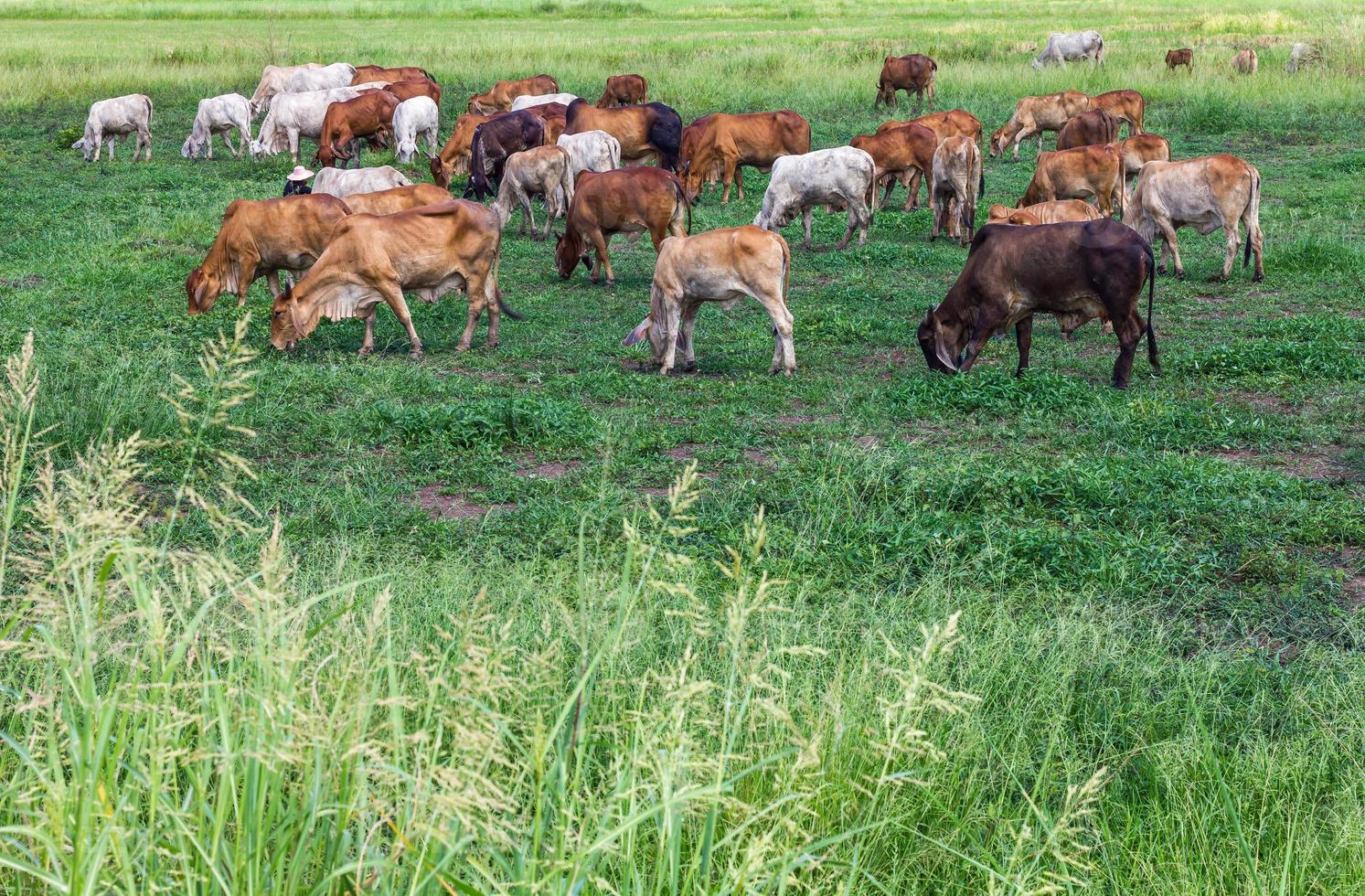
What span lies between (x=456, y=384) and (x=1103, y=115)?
44.5 ft

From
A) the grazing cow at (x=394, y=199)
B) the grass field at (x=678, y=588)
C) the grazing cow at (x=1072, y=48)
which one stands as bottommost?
the grass field at (x=678, y=588)

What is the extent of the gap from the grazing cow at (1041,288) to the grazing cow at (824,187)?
5470 millimetres

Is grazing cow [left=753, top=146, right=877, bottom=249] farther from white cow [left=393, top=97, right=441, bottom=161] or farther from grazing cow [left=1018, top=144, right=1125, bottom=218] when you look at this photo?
white cow [left=393, top=97, right=441, bottom=161]

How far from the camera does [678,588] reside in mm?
2867

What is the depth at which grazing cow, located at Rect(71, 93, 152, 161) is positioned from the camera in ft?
76.2

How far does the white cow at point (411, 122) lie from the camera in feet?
74.2

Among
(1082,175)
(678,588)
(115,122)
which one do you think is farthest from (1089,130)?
(678,588)

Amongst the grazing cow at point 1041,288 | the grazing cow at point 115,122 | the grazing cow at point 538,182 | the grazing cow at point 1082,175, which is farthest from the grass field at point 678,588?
the grazing cow at point 115,122

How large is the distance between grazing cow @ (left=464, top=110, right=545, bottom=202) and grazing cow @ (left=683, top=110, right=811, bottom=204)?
7.64 feet

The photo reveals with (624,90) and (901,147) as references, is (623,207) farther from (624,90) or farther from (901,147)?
(624,90)

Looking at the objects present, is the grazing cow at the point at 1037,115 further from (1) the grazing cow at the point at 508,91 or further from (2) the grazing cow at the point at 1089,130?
(1) the grazing cow at the point at 508,91

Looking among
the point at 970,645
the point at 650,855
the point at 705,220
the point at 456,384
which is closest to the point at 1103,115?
the point at 705,220

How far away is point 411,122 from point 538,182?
A: 21.9 ft

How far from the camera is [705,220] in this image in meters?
17.9
